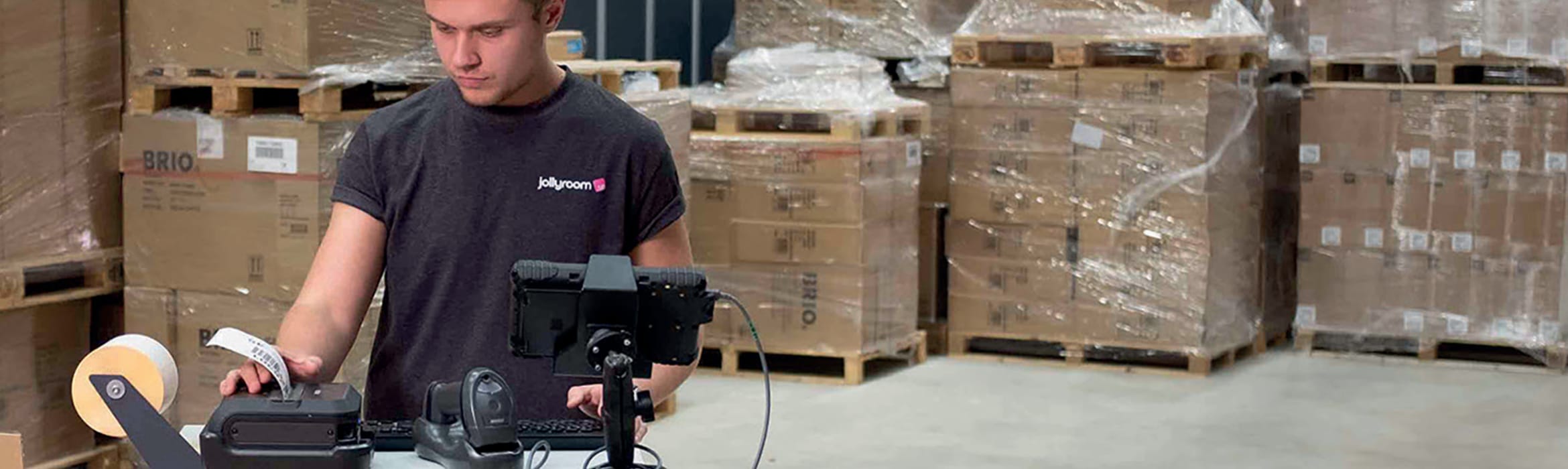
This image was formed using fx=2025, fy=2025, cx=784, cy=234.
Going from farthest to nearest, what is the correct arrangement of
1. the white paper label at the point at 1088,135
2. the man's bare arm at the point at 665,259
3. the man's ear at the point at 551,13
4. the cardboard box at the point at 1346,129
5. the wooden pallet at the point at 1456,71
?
the cardboard box at the point at 1346,129, the wooden pallet at the point at 1456,71, the white paper label at the point at 1088,135, the man's bare arm at the point at 665,259, the man's ear at the point at 551,13

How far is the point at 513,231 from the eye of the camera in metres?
3.02

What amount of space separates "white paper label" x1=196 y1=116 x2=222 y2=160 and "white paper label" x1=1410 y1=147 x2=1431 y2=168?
17.7ft

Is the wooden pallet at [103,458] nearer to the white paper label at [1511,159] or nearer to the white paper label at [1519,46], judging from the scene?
the white paper label at [1511,159]

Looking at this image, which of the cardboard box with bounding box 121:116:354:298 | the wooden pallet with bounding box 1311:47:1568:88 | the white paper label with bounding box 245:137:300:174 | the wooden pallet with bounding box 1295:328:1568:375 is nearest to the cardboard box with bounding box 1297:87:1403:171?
the wooden pallet with bounding box 1311:47:1568:88

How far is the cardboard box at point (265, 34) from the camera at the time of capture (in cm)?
559

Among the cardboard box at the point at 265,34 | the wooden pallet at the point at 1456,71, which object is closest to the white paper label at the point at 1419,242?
the wooden pallet at the point at 1456,71

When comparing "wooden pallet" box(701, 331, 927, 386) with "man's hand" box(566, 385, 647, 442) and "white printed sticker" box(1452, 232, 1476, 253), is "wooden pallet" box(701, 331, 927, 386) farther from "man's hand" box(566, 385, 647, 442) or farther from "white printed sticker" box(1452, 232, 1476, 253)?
"man's hand" box(566, 385, 647, 442)

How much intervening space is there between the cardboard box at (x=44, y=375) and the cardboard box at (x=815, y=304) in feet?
9.96

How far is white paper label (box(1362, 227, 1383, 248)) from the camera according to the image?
9023mm

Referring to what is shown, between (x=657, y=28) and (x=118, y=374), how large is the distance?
291 inches

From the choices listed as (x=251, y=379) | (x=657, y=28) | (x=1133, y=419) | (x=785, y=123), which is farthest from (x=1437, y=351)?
(x=251, y=379)

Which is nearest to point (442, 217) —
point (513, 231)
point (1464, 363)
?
point (513, 231)

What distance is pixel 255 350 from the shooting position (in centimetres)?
244

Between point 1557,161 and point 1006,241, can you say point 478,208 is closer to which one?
point 1006,241
